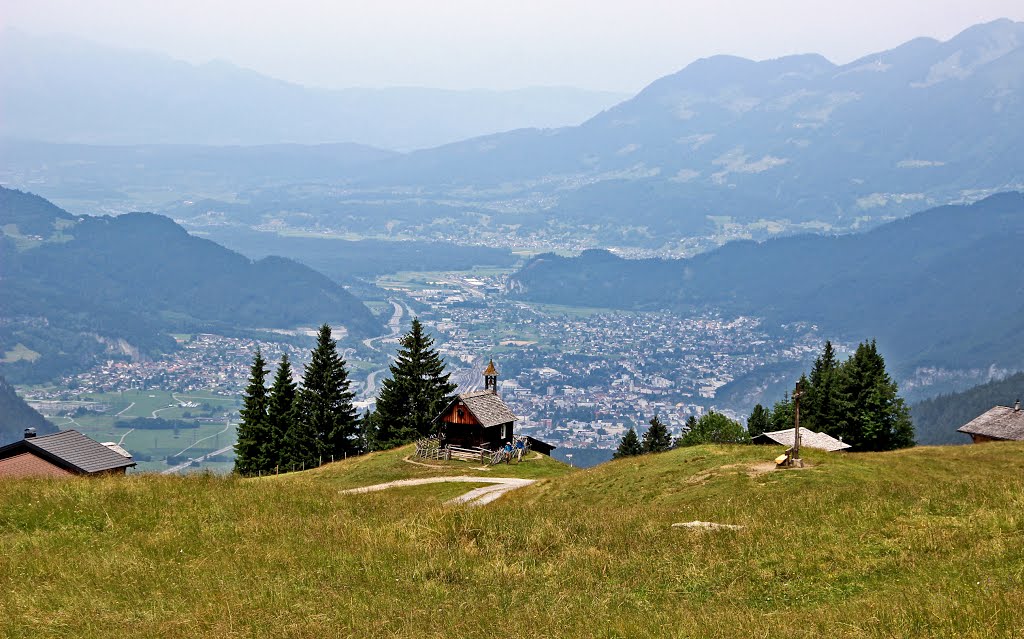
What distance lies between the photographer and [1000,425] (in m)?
75.2

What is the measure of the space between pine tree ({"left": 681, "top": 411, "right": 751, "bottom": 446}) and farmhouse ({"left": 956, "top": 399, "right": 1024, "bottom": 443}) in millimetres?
27441

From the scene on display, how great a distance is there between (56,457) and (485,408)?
2880 cm

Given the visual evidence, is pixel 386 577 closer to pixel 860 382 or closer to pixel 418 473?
pixel 418 473

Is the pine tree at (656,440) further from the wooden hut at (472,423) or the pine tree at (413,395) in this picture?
the wooden hut at (472,423)

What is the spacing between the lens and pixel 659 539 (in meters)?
24.8

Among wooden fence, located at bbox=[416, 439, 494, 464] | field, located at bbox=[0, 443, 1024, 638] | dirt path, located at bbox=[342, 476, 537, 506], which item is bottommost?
dirt path, located at bbox=[342, 476, 537, 506]

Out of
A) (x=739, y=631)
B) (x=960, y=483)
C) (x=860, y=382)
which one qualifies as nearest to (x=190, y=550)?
(x=739, y=631)

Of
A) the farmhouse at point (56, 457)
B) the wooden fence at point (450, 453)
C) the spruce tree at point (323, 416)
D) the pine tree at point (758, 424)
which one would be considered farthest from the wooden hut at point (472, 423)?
the pine tree at point (758, 424)

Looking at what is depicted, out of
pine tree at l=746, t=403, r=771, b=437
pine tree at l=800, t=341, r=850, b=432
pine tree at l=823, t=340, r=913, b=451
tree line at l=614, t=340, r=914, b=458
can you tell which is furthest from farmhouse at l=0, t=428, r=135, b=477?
pine tree at l=746, t=403, r=771, b=437

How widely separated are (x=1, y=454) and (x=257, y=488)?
33286 mm

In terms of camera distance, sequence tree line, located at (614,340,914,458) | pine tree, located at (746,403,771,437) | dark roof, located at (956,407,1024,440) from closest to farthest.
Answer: dark roof, located at (956,407,1024,440)
tree line, located at (614,340,914,458)
pine tree, located at (746,403,771,437)

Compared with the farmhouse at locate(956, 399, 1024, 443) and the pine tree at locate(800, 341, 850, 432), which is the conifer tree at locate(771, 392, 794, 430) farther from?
the farmhouse at locate(956, 399, 1024, 443)

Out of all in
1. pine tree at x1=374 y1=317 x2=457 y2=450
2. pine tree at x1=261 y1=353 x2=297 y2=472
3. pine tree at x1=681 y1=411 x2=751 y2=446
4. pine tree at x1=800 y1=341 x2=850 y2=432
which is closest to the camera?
pine tree at x1=261 y1=353 x2=297 y2=472

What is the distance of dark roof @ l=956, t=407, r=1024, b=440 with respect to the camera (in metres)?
73.5
